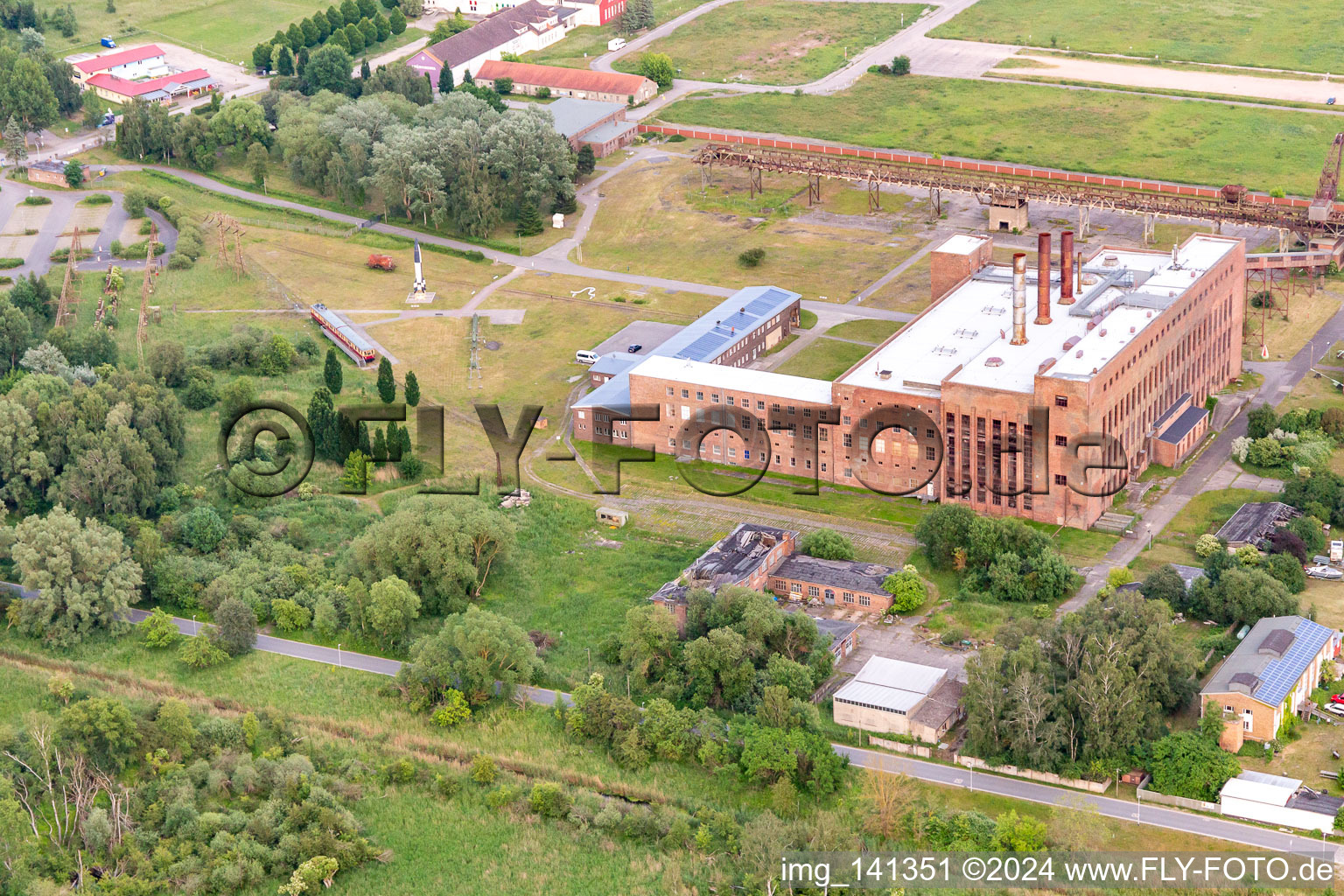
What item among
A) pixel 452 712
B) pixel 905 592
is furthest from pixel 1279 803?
pixel 452 712

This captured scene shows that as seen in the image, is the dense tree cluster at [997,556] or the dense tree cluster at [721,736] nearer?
the dense tree cluster at [721,736]

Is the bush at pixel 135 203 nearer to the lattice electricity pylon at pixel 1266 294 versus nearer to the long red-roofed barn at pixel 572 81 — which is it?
the long red-roofed barn at pixel 572 81

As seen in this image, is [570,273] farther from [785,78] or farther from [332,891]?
[332,891]

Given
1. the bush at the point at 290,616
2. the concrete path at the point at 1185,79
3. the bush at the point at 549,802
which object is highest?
the concrete path at the point at 1185,79

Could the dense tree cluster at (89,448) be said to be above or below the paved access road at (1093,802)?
above

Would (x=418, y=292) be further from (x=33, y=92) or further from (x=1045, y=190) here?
(x=33, y=92)

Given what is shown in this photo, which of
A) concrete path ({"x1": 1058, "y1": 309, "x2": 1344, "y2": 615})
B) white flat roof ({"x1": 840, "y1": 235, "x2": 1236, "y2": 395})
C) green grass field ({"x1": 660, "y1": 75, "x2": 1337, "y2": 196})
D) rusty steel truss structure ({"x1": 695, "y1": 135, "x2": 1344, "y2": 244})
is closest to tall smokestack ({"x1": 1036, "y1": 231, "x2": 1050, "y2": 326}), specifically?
white flat roof ({"x1": 840, "y1": 235, "x2": 1236, "y2": 395})

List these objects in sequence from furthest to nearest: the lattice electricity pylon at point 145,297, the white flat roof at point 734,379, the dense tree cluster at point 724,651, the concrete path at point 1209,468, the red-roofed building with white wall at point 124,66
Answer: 1. the red-roofed building with white wall at point 124,66
2. the lattice electricity pylon at point 145,297
3. the white flat roof at point 734,379
4. the concrete path at point 1209,468
5. the dense tree cluster at point 724,651

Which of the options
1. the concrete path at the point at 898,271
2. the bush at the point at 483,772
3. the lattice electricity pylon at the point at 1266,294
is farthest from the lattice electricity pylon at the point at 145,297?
the lattice electricity pylon at the point at 1266,294
